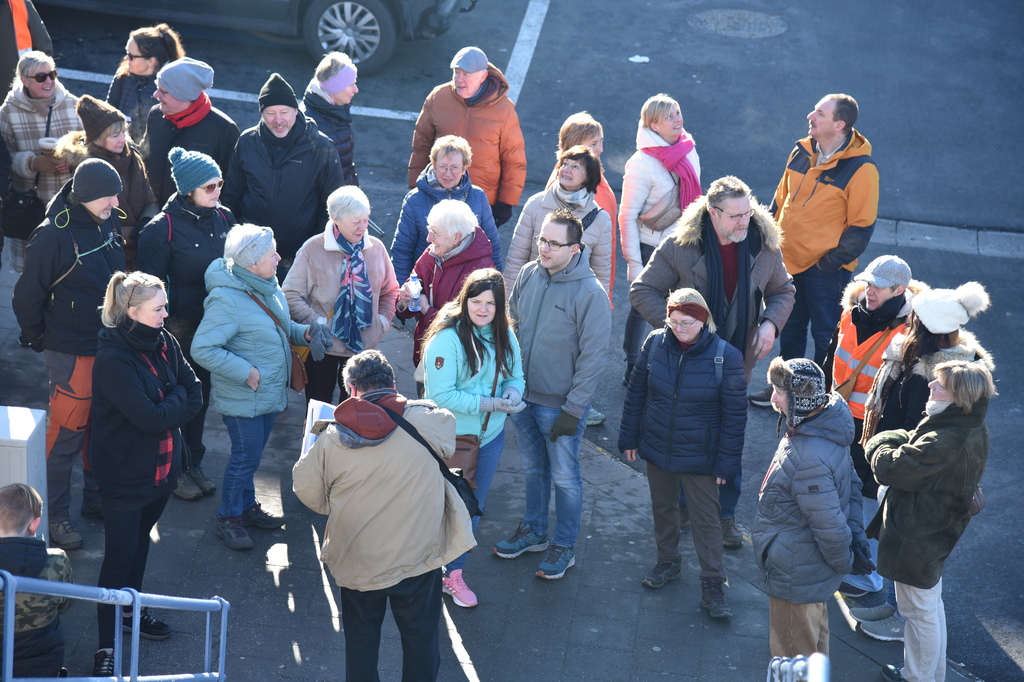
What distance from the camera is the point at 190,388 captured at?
5270 millimetres

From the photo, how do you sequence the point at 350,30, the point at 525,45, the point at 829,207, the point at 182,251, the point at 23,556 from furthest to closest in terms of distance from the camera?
the point at 525,45, the point at 350,30, the point at 829,207, the point at 182,251, the point at 23,556

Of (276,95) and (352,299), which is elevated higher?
(276,95)

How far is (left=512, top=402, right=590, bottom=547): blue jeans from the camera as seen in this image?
591cm

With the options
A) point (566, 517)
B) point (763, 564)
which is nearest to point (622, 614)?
point (566, 517)

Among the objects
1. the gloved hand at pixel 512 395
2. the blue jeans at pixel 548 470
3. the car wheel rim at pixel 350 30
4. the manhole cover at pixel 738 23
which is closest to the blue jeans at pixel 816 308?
the blue jeans at pixel 548 470

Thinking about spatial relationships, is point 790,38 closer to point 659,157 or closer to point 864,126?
point 864,126

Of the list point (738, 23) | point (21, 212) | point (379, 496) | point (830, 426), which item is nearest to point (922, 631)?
point (830, 426)

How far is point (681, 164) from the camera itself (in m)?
7.37

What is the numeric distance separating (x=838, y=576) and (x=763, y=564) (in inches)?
13.8

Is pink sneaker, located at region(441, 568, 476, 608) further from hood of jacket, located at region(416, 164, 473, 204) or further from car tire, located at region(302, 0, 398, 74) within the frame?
car tire, located at region(302, 0, 398, 74)

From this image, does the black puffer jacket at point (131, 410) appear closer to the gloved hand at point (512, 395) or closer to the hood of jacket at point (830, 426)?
the gloved hand at point (512, 395)

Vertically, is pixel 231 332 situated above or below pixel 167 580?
above

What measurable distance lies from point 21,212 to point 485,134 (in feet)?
10.4

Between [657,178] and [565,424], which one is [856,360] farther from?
[657,178]
